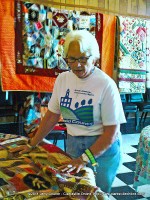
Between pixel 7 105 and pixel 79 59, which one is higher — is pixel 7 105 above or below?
below

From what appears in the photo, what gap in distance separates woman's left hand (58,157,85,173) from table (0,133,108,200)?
Answer: 0.02 meters

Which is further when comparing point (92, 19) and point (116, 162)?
point (92, 19)

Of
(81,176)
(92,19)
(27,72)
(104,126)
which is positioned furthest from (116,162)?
(92,19)

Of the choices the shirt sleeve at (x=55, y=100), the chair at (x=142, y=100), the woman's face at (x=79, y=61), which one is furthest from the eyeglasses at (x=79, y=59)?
the chair at (x=142, y=100)

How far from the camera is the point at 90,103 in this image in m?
1.31

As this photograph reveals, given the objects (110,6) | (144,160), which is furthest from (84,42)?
(110,6)

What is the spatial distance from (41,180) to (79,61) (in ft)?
1.71

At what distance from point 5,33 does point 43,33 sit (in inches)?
22.4

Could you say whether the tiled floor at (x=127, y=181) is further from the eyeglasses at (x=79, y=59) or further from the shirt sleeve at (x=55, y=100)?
the eyeglasses at (x=79, y=59)

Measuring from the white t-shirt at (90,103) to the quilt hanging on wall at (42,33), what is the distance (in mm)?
2794

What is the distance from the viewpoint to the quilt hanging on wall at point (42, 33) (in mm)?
4047

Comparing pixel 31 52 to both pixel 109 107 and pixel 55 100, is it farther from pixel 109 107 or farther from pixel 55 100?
pixel 109 107

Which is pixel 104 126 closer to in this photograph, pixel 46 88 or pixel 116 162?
pixel 116 162

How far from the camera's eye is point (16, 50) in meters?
4.04
